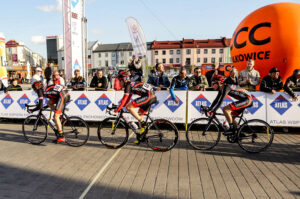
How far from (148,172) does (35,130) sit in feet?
11.7

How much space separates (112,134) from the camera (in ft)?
19.3

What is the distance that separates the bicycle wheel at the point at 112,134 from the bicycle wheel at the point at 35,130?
160 centimetres

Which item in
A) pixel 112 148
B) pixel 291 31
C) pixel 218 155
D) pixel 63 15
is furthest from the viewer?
pixel 63 15

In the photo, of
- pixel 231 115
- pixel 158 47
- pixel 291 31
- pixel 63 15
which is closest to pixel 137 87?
pixel 231 115

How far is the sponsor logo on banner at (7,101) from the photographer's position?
9.02 meters

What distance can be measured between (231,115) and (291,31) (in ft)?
15.8

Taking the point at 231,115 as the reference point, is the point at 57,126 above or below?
below

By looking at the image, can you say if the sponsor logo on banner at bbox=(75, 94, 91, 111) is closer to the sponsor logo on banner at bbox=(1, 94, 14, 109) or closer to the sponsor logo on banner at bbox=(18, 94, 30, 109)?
the sponsor logo on banner at bbox=(18, 94, 30, 109)

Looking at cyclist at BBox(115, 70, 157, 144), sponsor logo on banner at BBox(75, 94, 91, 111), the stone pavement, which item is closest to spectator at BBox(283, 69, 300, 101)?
the stone pavement

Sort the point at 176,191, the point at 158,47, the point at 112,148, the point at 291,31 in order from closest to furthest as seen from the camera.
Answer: the point at 176,191 < the point at 112,148 < the point at 291,31 < the point at 158,47

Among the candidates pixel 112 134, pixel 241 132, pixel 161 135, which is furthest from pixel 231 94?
pixel 112 134

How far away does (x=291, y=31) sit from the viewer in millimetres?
8242

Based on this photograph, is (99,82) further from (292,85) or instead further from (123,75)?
(292,85)

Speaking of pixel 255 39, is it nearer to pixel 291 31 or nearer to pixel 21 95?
pixel 291 31
